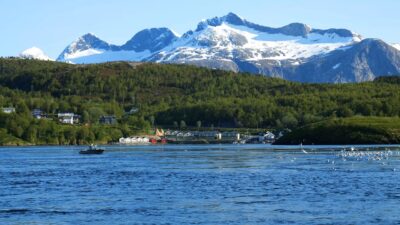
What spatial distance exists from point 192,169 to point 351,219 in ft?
191

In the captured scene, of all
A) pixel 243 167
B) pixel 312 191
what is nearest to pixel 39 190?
pixel 312 191

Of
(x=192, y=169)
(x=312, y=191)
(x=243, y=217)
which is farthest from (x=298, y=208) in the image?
(x=192, y=169)

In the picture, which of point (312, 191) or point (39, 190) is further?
point (39, 190)

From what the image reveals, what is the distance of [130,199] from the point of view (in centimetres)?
7288

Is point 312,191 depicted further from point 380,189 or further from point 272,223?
point 272,223

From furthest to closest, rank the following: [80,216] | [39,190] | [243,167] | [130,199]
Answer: [243,167], [39,190], [130,199], [80,216]

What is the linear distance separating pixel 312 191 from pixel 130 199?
56.9 ft

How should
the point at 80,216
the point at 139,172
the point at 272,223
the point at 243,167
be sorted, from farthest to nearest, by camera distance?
the point at 243,167 < the point at 139,172 < the point at 80,216 < the point at 272,223

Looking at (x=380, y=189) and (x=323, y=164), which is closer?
(x=380, y=189)

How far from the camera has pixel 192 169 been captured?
115000mm

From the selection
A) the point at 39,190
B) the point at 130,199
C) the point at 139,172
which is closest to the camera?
the point at 130,199

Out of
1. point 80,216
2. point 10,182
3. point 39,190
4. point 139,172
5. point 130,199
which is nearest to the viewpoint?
point 80,216

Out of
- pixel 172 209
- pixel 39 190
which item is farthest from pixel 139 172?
pixel 172 209

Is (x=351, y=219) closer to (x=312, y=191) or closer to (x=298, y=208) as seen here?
(x=298, y=208)
